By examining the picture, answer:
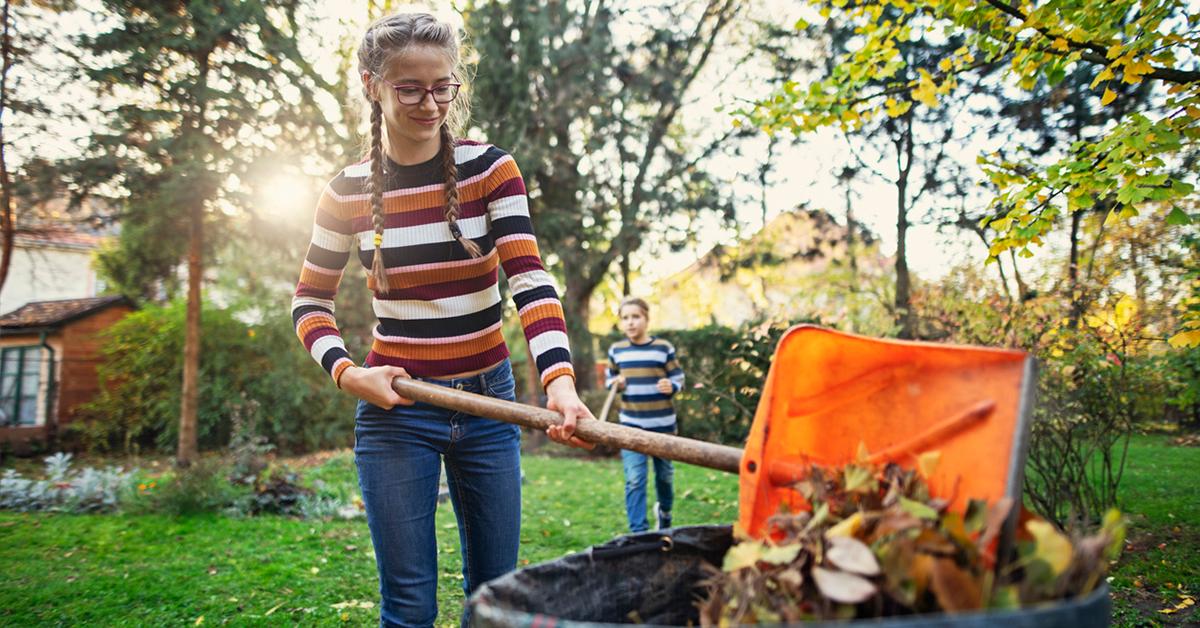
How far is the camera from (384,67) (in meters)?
1.81

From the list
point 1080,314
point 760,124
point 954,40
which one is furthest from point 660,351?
point 954,40

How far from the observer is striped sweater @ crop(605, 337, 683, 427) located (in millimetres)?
5621

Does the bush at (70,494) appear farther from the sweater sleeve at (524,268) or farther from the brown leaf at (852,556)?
the brown leaf at (852,556)

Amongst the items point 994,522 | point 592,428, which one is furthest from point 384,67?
point 994,522

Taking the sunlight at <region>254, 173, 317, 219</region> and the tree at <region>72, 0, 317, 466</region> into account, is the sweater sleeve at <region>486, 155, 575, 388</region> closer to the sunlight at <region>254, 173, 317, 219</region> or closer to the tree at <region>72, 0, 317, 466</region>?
the tree at <region>72, 0, 317, 466</region>

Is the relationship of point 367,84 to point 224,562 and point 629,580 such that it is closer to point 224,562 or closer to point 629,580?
point 629,580

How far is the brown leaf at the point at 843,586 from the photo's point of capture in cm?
91

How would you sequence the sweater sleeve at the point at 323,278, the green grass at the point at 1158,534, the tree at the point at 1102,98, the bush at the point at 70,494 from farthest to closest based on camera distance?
1. the bush at the point at 70,494
2. the green grass at the point at 1158,534
3. the tree at the point at 1102,98
4. the sweater sleeve at the point at 323,278

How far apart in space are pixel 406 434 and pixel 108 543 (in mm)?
4714

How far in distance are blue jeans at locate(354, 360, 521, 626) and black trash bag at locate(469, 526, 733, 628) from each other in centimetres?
64

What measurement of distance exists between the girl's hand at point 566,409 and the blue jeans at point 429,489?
28 centimetres

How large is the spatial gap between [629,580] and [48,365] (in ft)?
47.0

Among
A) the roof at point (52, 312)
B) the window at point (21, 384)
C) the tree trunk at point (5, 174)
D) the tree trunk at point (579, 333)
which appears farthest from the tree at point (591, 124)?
the window at point (21, 384)

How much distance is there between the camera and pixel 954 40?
421 inches
